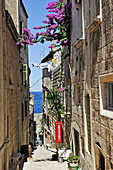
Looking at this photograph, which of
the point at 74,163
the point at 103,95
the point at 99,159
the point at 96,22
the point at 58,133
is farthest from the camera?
the point at 58,133

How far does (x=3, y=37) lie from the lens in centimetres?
823

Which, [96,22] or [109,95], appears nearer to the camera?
[109,95]

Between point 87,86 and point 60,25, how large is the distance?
595 centimetres

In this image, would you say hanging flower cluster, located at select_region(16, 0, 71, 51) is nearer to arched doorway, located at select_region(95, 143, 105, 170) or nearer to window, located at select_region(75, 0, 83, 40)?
window, located at select_region(75, 0, 83, 40)

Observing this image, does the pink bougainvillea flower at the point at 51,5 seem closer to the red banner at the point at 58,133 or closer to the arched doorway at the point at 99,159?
the red banner at the point at 58,133

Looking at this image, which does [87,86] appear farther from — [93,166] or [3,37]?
[3,37]

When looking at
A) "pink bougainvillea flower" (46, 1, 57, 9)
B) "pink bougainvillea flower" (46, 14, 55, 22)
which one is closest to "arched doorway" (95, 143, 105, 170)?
"pink bougainvillea flower" (46, 14, 55, 22)

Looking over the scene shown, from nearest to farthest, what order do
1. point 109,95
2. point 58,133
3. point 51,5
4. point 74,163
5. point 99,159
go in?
point 109,95, point 99,159, point 74,163, point 51,5, point 58,133

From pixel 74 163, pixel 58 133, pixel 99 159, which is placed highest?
pixel 99 159

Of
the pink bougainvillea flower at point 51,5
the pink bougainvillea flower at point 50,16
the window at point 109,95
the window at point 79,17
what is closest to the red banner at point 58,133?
the pink bougainvillea flower at point 50,16

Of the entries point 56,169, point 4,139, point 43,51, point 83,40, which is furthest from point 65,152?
point 43,51

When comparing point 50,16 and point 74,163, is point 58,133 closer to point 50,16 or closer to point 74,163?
point 74,163

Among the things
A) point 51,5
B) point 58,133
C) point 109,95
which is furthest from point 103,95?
point 58,133

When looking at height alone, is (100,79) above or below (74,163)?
above
